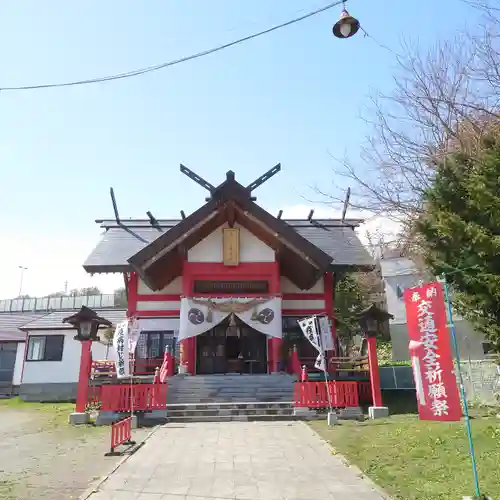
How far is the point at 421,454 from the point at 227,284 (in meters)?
11.9

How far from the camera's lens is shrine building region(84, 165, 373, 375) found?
17.3 meters

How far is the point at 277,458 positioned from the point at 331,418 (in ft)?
13.5

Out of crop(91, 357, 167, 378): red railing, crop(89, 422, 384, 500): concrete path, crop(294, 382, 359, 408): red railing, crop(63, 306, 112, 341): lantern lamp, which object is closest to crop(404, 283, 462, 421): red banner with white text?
crop(89, 422, 384, 500): concrete path

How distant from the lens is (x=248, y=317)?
17406 millimetres

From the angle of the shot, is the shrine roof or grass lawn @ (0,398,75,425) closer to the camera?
grass lawn @ (0,398,75,425)

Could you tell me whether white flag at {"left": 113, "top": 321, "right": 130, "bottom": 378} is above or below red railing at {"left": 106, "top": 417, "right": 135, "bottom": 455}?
above

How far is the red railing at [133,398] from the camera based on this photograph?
12977 millimetres

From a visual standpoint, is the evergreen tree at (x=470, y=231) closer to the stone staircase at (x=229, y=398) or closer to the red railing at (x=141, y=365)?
the stone staircase at (x=229, y=398)

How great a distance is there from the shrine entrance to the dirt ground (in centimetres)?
616

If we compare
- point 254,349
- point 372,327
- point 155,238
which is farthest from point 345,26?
point 155,238

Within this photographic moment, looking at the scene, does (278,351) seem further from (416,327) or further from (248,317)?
(416,327)

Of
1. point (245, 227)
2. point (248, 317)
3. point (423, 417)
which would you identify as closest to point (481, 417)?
point (423, 417)

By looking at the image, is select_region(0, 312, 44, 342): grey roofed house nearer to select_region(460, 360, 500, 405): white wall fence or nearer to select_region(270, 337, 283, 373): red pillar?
select_region(270, 337, 283, 373): red pillar

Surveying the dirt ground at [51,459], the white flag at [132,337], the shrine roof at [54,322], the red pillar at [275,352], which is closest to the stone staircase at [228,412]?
the dirt ground at [51,459]
